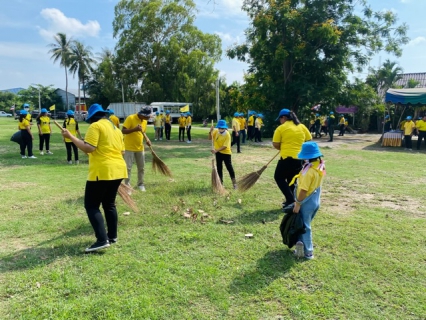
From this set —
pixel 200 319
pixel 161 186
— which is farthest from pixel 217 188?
pixel 200 319

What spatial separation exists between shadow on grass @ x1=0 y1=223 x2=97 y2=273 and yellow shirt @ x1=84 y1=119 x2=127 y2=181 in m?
0.95

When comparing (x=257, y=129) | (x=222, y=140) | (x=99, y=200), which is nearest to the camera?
(x=99, y=200)

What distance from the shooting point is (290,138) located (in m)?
5.52

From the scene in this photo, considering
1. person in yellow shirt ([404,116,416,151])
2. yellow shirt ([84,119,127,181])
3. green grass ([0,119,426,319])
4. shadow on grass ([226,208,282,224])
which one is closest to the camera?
green grass ([0,119,426,319])

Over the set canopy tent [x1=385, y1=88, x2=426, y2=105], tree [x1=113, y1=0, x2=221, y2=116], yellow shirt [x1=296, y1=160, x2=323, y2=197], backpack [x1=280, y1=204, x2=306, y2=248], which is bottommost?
backpack [x1=280, y1=204, x2=306, y2=248]

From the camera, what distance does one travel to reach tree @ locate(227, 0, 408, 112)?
17562 mm

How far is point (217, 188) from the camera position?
6.87 m

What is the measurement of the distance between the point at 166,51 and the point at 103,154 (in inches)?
1478

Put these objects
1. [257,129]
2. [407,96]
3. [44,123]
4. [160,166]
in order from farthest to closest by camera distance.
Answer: [257,129], [407,96], [44,123], [160,166]

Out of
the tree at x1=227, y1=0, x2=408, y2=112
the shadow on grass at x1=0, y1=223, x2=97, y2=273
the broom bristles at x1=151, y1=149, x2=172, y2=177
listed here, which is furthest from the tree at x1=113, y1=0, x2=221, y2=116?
the shadow on grass at x1=0, y1=223, x2=97, y2=273

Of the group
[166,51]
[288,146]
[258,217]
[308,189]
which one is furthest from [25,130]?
[166,51]

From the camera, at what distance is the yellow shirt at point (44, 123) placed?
1155 cm

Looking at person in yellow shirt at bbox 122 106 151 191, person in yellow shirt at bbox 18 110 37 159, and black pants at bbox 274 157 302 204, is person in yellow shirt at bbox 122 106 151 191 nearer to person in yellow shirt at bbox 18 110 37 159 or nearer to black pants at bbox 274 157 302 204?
black pants at bbox 274 157 302 204

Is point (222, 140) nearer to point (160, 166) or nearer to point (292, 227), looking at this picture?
point (160, 166)
